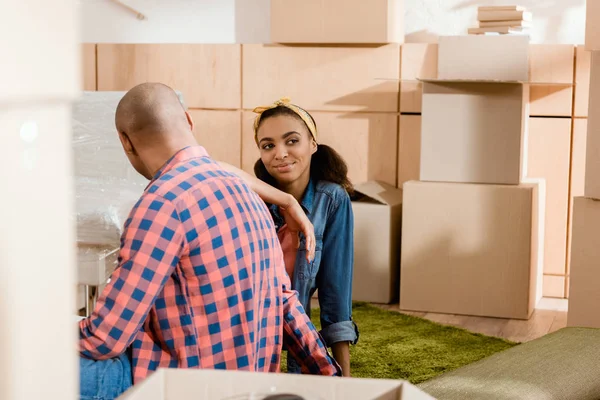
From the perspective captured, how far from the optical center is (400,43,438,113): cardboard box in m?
4.02

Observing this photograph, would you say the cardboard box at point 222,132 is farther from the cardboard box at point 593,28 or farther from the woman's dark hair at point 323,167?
the cardboard box at point 593,28

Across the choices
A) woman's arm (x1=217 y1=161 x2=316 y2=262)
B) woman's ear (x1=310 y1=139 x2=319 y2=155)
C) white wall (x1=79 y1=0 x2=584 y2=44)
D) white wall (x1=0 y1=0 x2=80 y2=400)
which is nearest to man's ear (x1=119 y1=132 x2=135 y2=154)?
woman's arm (x1=217 y1=161 x2=316 y2=262)

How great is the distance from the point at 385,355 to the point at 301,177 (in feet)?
2.90

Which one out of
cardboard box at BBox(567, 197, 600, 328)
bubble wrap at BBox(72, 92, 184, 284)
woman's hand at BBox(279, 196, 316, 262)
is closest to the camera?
woman's hand at BBox(279, 196, 316, 262)

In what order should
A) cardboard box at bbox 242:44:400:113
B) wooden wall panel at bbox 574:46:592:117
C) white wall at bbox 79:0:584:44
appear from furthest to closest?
white wall at bbox 79:0:584:44 < cardboard box at bbox 242:44:400:113 < wooden wall panel at bbox 574:46:592:117

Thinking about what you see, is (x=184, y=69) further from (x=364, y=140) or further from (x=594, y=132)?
(x=594, y=132)

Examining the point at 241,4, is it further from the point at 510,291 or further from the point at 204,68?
the point at 510,291

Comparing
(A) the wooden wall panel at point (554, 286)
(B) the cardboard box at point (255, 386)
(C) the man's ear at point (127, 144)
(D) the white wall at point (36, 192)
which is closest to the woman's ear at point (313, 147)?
(C) the man's ear at point (127, 144)

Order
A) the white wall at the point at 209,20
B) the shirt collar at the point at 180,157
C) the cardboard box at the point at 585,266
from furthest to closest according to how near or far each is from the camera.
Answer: the white wall at the point at 209,20
the cardboard box at the point at 585,266
the shirt collar at the point at 180,157

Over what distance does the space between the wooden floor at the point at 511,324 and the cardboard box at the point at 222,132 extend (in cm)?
111

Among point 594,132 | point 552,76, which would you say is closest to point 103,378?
point 594,132

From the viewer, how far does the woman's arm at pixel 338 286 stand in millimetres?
2350

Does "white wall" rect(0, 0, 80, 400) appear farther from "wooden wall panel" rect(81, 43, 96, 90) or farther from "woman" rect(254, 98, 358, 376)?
"wooden wall panel" rect(81, 43, 96, 90)

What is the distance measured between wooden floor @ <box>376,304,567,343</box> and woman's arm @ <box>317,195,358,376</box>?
4.10ft
